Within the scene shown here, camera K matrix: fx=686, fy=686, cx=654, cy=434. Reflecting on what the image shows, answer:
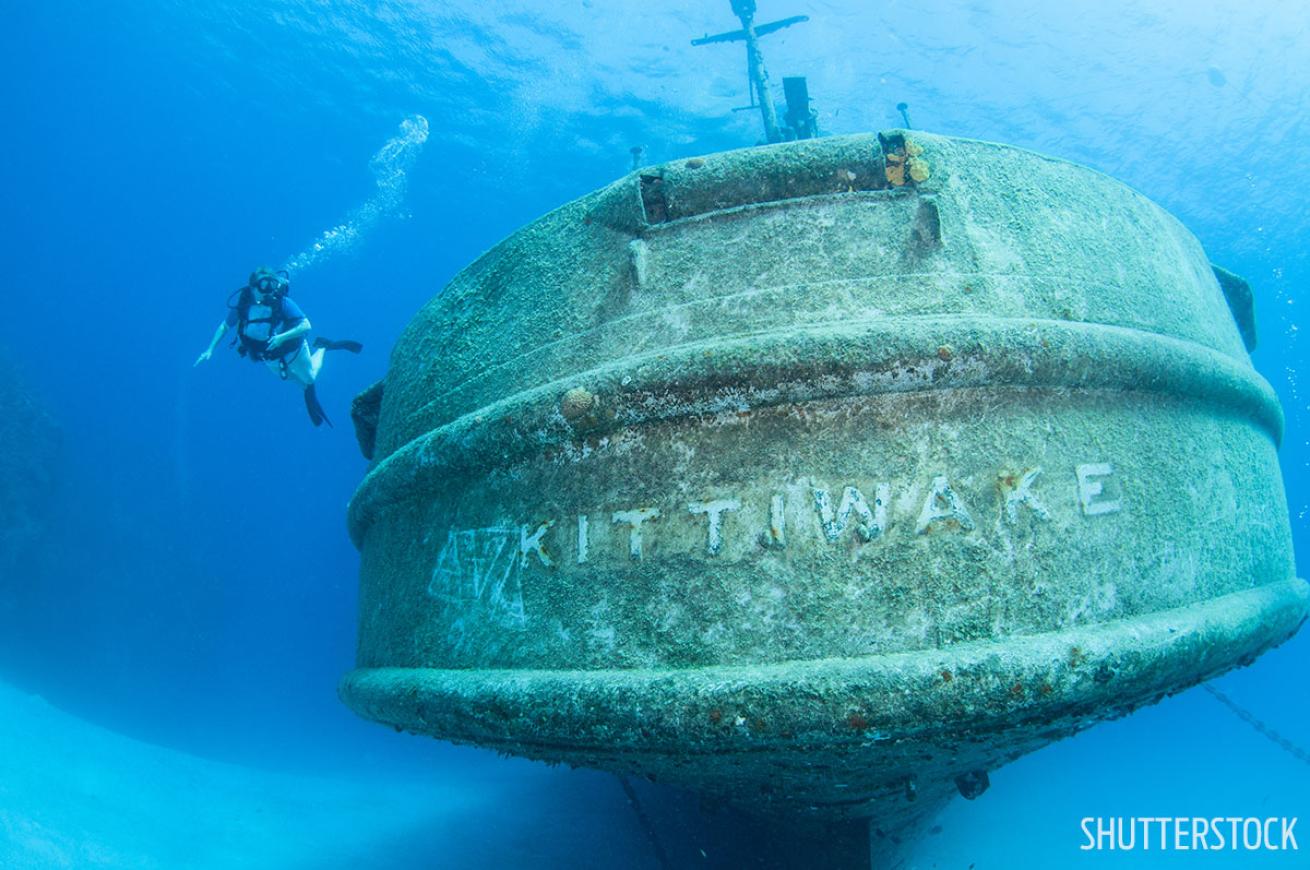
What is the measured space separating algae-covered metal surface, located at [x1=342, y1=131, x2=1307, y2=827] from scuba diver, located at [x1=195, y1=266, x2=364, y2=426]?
5.06 metres

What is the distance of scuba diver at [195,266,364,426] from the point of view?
643cm

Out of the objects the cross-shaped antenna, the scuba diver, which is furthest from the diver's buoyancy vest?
the cross-shaped antenna

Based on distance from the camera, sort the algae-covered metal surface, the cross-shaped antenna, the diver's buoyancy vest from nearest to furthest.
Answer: the algae-covered metal surface
the diver's buoyancy vest
the cross-shaped antenna

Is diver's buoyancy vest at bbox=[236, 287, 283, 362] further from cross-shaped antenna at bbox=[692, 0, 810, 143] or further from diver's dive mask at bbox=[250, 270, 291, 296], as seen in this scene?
cross-shaped antenna at bbox=[692, 0, 810, 143]

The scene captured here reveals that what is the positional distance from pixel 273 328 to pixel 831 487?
685 centimetres

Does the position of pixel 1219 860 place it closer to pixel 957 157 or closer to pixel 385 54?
pixel 957 157

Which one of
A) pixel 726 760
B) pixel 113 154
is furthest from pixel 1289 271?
pixel 113 154

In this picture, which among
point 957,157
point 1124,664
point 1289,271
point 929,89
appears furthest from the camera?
point 1289,271

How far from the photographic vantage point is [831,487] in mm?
1633

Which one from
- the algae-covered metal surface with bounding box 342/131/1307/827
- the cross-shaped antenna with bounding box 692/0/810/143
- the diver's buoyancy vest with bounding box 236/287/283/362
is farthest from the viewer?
the cross-shaped antenna with bounding box 692/0/810/143

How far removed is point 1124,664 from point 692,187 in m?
1.65

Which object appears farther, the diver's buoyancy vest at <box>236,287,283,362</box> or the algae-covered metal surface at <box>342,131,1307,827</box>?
the diver's buoyancy vest at <box>236,287,283,362</box>

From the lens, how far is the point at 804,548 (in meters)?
1.61

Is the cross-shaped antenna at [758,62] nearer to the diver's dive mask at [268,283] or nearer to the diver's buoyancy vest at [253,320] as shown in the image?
the diver's dive mask at [268,283]
